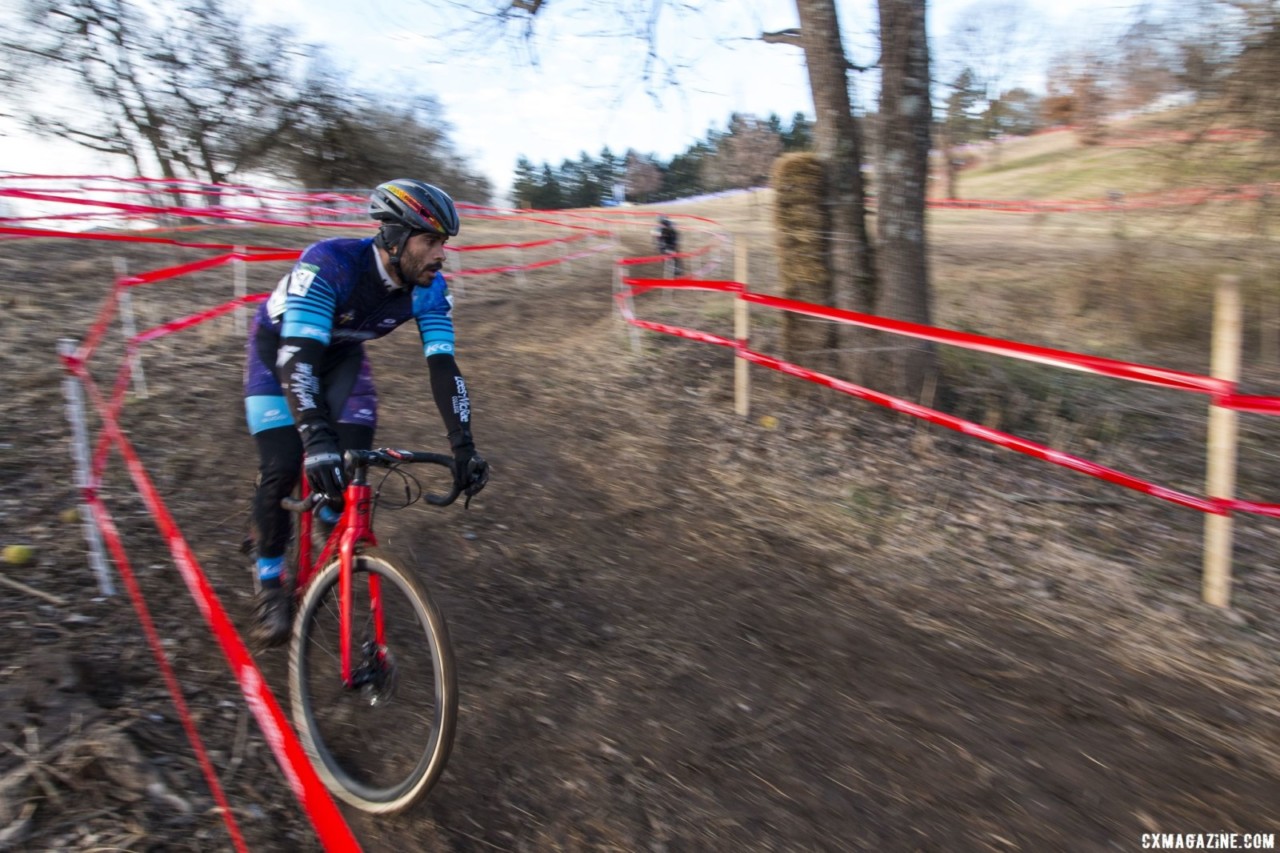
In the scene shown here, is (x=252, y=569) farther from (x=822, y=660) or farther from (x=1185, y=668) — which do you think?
(x=1185, y=668)

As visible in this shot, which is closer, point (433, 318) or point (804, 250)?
point (433, 318)

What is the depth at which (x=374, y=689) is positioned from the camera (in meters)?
3.01

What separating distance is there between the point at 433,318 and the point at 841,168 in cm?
478

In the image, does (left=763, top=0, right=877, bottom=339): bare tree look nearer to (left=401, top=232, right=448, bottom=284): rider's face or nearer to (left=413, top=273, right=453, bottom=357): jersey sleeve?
(left=413, top=273, right=453, bottom=357): jersey sleeve

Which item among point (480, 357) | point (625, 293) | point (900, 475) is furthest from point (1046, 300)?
point (480, 357)

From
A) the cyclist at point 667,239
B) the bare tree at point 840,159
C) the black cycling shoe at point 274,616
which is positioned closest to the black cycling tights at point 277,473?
the black cycling shoe at point 274,616

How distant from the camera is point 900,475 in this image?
6164 millimetres

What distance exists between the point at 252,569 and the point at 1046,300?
11965 mm

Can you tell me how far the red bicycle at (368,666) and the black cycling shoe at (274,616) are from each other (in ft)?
1.34

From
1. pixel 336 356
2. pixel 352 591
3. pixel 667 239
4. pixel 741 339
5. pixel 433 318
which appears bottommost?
pixel 352 591

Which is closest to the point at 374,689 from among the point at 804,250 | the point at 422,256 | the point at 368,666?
the point at 368,666

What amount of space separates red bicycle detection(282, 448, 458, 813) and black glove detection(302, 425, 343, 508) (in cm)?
8

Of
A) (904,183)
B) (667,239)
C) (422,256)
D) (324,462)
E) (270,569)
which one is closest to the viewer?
(324,462)

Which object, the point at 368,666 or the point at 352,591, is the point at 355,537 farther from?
the point at 368,666
